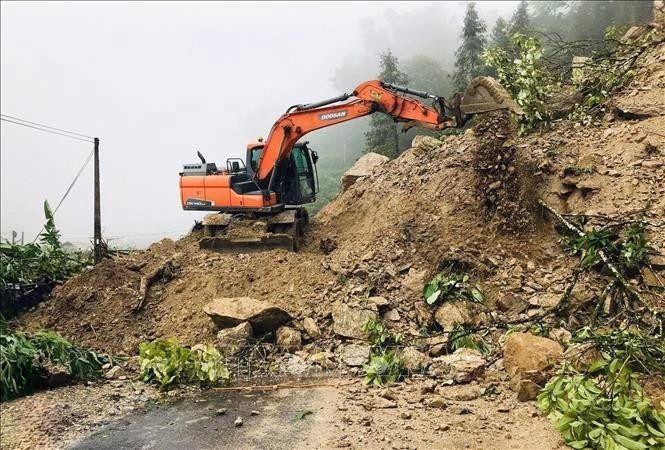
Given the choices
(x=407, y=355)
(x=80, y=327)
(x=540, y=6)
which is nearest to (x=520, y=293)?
(x=407, y=355)

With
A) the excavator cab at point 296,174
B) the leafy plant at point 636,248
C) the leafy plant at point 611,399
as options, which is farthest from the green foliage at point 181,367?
the leafy plant at point 636,248

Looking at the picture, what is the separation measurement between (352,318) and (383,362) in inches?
48.1

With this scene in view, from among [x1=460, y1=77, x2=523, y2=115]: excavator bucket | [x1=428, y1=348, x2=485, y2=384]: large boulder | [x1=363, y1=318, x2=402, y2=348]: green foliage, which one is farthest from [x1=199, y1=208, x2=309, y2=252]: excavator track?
[x1=428, y1=348, x2=485, y2=384]: large boulder

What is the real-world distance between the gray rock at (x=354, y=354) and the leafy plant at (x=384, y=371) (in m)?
0.52

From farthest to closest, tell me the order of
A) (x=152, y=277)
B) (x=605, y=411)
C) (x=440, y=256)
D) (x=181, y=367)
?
(x=152, y=277)
(x=440, y=256)
(x=181, y=367)
(x=605, y=411)

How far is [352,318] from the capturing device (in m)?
6.52

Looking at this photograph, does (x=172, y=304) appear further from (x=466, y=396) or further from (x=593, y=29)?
(x=593, y=29)

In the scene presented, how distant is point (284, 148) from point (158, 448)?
19.8 feet

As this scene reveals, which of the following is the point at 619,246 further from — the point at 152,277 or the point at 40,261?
the point at 40,261

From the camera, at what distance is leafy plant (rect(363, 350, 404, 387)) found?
5.21m

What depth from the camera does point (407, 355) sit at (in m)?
5.50

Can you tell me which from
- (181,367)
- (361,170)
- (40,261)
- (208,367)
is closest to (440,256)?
(208,367)

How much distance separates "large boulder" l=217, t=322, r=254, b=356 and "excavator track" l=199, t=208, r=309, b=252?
2566 millimetres

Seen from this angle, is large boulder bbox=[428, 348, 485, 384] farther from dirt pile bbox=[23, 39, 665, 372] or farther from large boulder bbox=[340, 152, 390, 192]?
large boulder bbox=[340, 152, 390, 192]
